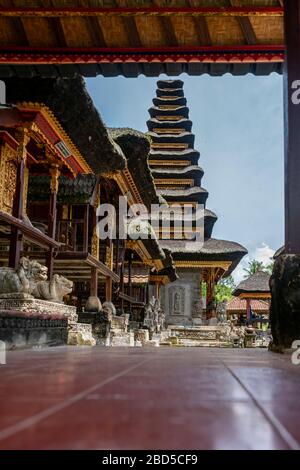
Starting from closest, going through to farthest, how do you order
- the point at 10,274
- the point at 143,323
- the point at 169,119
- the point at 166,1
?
the point at 166,1
the point at 10,274
the point at 143,323
the point at 169,119

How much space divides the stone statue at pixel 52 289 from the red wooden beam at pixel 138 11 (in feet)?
11.8

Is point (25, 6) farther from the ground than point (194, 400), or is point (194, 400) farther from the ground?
point (25, 6)

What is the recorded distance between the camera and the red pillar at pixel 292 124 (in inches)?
135

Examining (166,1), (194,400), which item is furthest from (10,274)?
(194,400)

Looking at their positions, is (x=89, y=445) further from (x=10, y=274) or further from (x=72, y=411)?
(x=10, y=274)

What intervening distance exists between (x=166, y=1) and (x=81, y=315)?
6948mm

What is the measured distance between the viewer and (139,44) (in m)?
4.42

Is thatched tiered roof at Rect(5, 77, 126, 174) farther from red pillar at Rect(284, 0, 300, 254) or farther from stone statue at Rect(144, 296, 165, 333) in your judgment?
stone statue at Rect(144, 296, 165, 333)

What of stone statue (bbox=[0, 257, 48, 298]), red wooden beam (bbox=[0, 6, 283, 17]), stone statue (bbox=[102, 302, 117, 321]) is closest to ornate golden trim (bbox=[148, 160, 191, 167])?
stone statue (bbox=[102, 302, 117, 321])

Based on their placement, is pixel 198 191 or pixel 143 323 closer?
pixel 143 323

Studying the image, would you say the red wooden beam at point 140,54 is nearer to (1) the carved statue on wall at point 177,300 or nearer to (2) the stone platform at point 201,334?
(2) the stone platform at point 201,334

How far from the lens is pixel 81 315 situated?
9.69 meters

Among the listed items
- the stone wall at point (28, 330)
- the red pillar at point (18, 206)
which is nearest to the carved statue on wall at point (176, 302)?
the red pillar at point (18, 206)

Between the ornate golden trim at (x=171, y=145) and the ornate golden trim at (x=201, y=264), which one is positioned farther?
the ornate golden trim at (x=171, y=145)
